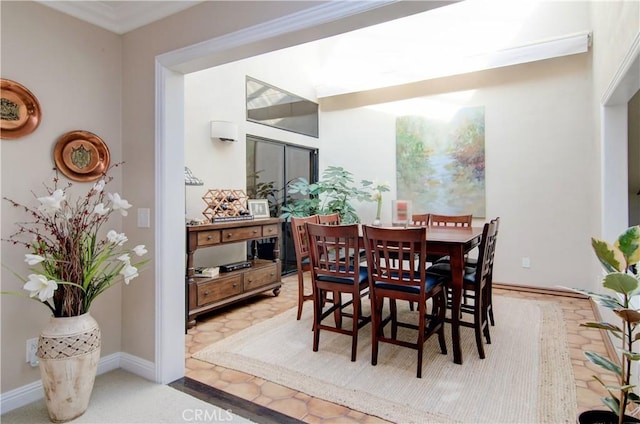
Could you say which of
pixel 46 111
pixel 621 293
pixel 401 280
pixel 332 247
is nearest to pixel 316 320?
pixel 332 247

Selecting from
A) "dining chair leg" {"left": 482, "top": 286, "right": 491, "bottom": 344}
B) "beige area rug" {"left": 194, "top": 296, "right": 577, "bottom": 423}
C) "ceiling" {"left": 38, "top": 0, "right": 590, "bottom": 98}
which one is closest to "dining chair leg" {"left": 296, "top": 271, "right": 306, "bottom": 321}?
"beige area rug" {"left": 194, "top": 296, "right": 577, "bottom": 423}

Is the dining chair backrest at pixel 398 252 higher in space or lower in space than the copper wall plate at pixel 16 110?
lower

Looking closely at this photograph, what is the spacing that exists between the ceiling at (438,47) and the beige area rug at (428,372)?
3.22m

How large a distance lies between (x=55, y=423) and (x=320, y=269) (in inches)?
69.9

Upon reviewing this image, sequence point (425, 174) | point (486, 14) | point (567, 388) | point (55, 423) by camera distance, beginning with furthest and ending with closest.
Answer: point (425, 174) < point (486, 14) < point (567, 388) < point (55, 423)

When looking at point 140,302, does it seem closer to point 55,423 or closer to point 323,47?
point 55,423

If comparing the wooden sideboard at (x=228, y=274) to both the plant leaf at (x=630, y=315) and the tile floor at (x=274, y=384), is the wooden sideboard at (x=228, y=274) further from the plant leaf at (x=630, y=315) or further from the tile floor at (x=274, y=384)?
the plant leaf at (x=630, y=315)

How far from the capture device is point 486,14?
4.74 meters

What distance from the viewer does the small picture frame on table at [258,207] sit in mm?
4367

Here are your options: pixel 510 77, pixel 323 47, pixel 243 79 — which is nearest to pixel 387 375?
pixel 243 79

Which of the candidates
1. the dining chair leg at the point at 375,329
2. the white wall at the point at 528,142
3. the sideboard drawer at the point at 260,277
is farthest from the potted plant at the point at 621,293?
the white wall at the point at 528,142

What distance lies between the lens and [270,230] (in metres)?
4.13

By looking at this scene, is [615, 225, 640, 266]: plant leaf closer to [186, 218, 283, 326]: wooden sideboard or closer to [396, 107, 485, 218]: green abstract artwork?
[186, 218, 283, 326]: wooden sideboard

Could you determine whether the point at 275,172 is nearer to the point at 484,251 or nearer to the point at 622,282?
the point at 484,251
